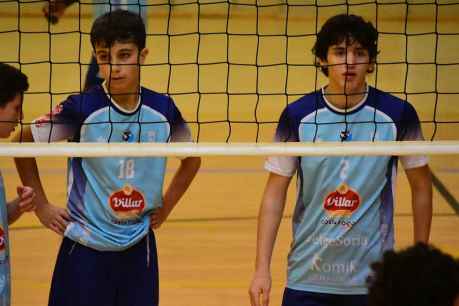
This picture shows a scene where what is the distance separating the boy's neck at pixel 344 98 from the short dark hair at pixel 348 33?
12cm

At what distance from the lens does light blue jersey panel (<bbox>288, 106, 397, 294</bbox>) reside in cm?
348

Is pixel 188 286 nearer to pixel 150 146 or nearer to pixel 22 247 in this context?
pixel 22 247

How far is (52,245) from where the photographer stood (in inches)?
238

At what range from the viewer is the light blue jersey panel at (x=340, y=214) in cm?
348

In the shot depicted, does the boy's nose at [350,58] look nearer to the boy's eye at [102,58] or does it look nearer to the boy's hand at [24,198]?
the boy's eye at [102,58]

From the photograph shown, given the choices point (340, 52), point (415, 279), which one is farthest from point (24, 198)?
point (415, 279)

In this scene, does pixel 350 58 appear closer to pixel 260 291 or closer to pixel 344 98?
pixel 344 98

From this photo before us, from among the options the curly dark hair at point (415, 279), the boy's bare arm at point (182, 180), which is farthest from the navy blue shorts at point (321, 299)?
the curly dark hair at point (415, 279)

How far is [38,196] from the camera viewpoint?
12.6 feet

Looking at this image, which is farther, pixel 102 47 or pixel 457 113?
pixel 457 113

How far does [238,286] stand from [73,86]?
179 inches

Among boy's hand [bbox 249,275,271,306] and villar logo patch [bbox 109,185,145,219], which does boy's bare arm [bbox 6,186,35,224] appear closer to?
villar logo patch [bbox 109,185,145,219]

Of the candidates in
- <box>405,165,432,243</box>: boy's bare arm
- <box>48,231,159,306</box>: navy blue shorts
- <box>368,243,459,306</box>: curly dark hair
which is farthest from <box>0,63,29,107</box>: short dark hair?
<box>368,243,459,306</box>: curly dark hair

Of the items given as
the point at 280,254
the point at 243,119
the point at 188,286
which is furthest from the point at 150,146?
the point at 243,119
